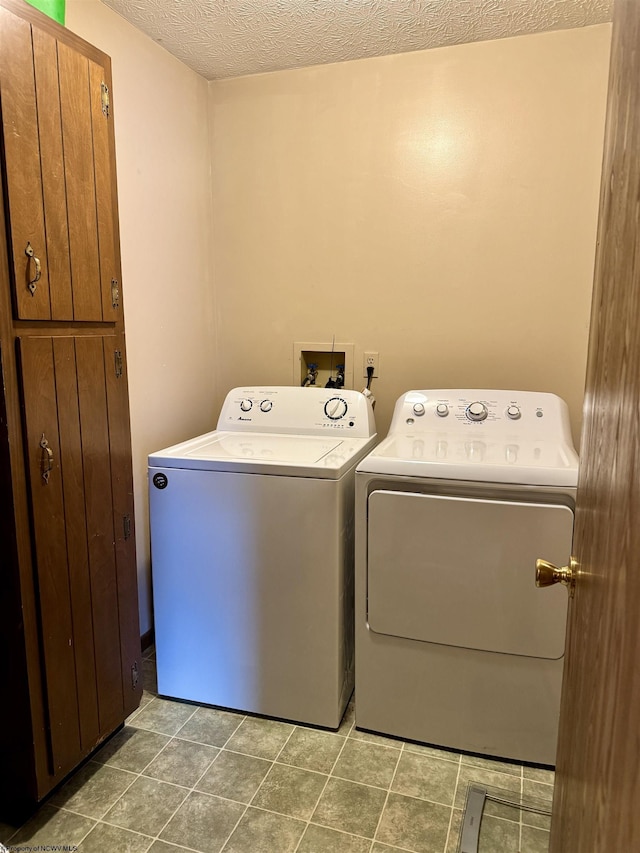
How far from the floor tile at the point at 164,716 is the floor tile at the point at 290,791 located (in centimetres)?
38

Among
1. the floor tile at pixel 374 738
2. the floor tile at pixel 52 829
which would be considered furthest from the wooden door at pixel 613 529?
the floor tile at pixel 52 829

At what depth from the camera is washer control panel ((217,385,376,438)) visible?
7.11ft

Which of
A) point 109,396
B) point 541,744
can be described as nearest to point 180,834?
point 541,744

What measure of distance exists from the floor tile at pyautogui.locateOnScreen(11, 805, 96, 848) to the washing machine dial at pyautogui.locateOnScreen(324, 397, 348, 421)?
1403mm

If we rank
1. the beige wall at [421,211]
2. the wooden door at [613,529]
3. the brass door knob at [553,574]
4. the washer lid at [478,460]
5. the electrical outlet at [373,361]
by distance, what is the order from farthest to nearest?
1. the electrical outlet at [373,361]
2. the beige wall at [421,211]
3. the washer lid at [478,460]
4. the brass door knob at [553,574]
5. the wooden door at [613,529]

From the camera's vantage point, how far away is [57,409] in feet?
4.65

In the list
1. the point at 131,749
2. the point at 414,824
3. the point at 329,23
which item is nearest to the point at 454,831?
the point at 414,824

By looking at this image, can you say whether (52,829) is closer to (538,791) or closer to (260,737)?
(260,737)

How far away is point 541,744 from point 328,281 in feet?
5.89

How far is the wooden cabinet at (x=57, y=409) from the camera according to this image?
1.29 meters

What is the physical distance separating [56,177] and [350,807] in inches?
69.1

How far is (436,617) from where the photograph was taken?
1700 mm

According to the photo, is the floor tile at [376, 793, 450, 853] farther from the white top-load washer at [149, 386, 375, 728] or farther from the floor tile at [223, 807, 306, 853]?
the white top-load washer at [149, 386, 375, 728]

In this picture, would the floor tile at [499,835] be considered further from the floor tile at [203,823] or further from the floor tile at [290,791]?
the floor tile at [203,823]
